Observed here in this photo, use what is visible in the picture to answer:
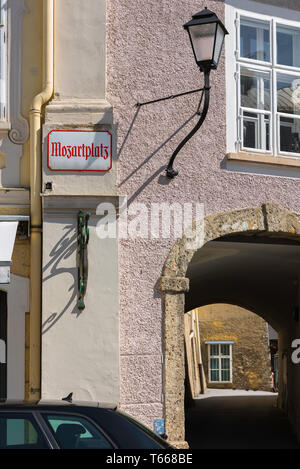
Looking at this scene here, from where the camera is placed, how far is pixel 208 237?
1109 centimetres

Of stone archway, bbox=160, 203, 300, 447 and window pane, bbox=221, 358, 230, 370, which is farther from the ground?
stone archway, bbox=160, 203, 300, 447

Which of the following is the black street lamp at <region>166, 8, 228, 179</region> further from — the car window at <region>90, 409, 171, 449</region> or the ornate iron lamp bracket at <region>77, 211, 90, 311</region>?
the car window at <region>90, 409, 171, 449</region>

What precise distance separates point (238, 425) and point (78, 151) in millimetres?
9587

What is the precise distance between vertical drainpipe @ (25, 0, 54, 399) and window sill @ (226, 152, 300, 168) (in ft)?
7.82

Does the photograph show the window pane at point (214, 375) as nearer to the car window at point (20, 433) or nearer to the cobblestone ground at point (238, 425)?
the cobblestone ground at point (238, 425)

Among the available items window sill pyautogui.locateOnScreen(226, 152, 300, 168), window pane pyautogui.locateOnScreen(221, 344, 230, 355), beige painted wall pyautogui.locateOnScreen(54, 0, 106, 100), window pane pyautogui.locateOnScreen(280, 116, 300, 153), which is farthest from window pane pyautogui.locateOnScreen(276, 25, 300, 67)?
window pane pyautogui.locateOnScreen(221, 344, 230, 355)

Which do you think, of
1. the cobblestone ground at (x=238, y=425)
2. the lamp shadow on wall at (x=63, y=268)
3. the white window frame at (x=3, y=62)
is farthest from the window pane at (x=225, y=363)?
the white window frame at (x=3, y=62)

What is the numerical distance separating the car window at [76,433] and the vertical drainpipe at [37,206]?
4.19 metres

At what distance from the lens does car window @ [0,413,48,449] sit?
6008 millimetres

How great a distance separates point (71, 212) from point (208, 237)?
1.76 meters

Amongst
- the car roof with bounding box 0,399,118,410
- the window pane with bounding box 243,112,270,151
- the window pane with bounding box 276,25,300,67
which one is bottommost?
the car roof with bounding box 0,399,118,410

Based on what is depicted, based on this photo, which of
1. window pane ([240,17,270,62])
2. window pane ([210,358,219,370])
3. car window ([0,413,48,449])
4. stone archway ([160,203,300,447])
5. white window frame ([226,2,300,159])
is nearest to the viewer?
car window ([0,413,48,449])

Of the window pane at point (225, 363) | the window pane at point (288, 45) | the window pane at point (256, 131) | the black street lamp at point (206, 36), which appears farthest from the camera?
the window pane at point (225, 363)

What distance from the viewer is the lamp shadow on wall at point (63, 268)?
10.3 m
